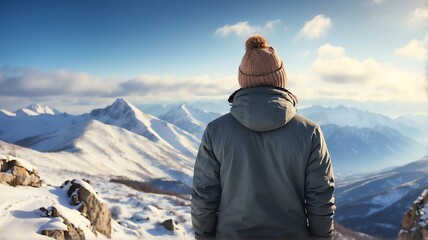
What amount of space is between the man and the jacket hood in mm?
13

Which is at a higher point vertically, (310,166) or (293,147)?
Answer: (293,147)

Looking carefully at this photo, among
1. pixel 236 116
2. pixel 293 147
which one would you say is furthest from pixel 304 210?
pixel 236 116

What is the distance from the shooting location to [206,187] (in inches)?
185

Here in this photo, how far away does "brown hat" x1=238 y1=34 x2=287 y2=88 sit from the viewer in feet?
14.9

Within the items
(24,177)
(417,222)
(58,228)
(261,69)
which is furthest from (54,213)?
(417,222)

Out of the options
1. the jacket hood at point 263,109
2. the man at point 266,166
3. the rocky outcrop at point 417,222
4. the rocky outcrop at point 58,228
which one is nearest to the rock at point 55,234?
the rocky outcrop at point 58,228

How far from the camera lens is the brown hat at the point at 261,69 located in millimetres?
4535

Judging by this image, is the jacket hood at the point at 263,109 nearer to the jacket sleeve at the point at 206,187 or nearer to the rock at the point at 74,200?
the jacket sleeve at the point at 206,187

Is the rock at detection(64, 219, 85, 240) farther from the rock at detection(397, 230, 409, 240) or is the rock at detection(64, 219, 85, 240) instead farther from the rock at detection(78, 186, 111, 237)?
the rock at detection(397, 230, 409, 240)

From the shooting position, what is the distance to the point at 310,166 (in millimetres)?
4398

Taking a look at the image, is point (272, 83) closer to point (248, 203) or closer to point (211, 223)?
point (248, 203)

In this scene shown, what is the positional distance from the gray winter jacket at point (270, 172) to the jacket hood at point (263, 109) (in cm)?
1

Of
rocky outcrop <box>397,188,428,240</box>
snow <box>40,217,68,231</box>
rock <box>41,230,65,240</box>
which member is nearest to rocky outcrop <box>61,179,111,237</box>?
snow <box>40,217,68,231</box>

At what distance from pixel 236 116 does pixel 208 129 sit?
18.6 inches
